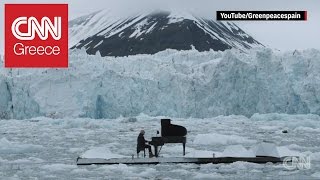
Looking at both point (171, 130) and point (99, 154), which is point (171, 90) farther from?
point (171, 130)

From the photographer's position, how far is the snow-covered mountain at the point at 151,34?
141 m

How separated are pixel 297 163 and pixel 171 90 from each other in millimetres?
32573

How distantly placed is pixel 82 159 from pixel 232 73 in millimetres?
30298

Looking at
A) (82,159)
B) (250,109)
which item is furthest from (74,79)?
(82,159)

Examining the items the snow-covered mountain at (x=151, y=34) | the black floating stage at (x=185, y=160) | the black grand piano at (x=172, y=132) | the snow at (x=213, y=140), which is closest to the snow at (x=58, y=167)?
the black floating stage at (x=185, y=160)

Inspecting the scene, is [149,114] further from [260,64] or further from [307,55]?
[307,55]

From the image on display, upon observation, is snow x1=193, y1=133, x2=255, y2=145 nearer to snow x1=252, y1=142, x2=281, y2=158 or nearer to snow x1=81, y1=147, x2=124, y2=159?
snow x1=81, y1=147, x2=124, y2=159

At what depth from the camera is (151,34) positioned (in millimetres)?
149500

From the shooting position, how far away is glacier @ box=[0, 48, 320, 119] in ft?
148

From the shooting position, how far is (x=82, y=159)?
16719 millimetres

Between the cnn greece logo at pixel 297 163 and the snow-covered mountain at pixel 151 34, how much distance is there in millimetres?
119140

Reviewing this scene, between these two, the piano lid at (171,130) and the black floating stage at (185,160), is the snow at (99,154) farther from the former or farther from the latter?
the piano lid at (171,130)

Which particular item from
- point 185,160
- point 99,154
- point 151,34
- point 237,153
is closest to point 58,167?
point 99,154

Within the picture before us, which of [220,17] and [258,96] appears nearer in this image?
[220,17]
